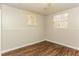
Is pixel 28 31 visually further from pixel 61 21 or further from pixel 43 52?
pixel 61 21

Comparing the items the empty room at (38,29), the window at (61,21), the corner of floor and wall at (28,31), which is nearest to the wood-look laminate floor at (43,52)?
the empty room at (38,29)

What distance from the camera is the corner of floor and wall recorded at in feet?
8.11

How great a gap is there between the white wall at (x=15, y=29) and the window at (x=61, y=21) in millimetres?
825

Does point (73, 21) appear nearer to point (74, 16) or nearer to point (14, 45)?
point (74, 16)

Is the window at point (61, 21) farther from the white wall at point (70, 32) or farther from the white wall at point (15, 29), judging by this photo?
the white wall at point (15, 29)

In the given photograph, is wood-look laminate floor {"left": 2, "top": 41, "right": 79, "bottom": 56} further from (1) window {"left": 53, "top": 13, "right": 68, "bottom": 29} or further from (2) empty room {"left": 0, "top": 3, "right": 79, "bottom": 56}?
(1) window {"left": 53, "top": 13, "right": 68, "bottom": 29}

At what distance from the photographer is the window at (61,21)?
10.1 ft

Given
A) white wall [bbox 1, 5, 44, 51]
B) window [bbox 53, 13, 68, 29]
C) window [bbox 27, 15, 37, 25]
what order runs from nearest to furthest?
white wall [bbox 1, 5, 44, 51], window [bbox 53, 13, 68, 29], window [bbox 27, 15, 37, 25]

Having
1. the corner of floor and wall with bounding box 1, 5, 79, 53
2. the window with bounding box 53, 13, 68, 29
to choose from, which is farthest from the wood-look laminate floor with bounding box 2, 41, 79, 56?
the window with bounding box 53, 13, 68, 29

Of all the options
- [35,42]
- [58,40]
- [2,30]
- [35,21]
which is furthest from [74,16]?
[2,30]

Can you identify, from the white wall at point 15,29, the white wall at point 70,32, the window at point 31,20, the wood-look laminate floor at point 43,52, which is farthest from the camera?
the window at point 31,20

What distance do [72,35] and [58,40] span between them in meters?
0.70

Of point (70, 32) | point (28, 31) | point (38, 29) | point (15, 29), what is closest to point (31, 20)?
point (28, 31)

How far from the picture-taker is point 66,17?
304 centimetres
